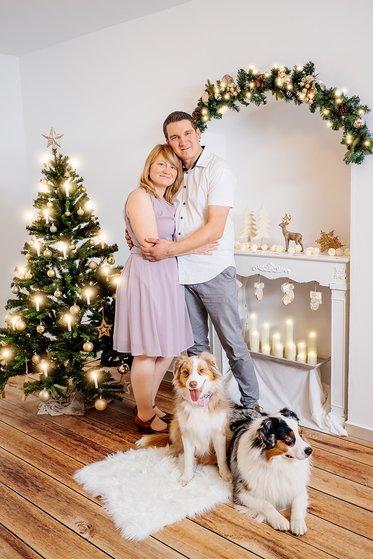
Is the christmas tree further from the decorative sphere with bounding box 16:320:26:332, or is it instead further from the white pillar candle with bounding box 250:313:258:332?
the white pillar candle with bounding box 250:313:258:332

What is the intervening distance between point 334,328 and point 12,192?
119 inches

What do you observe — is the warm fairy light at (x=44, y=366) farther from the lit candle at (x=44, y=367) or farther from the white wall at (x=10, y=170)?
the white wall at (x=10, y=170)

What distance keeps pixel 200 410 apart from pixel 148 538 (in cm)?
58

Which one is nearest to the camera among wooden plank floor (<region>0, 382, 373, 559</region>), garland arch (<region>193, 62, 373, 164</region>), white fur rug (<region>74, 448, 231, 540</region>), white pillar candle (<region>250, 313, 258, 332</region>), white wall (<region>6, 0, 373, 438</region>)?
wooden plank floor (<region>0, 382, 373, 559</region>)

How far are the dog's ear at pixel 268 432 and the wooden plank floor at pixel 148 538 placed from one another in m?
0.35

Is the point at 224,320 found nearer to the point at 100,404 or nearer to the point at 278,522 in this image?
the point at 100,404

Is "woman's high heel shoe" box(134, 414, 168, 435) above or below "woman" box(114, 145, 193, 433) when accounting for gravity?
below

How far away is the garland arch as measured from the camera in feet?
8.15

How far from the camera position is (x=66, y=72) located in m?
4.03

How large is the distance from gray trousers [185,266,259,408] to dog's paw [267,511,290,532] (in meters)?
0.93

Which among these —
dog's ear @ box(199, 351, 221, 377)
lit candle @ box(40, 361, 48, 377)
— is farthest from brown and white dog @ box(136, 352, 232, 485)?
lit candle @ box(40, 361, 48, 377)

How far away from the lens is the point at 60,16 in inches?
135

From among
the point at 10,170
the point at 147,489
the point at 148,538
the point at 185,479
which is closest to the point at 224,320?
the point at 185,479

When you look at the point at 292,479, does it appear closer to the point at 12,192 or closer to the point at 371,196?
the point at 371,196
